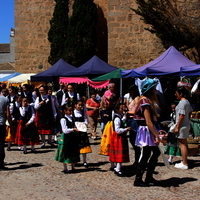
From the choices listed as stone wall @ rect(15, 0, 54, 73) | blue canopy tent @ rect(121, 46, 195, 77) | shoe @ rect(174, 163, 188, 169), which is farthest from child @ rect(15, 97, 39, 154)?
stone wall @ rect(15, 0, 54, 73)

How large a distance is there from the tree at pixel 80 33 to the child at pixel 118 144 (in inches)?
636

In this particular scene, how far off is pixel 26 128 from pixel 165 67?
16.4 ft

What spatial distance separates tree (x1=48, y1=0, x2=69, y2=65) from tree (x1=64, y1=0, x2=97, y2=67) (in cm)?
57

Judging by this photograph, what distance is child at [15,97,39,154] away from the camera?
376 inches

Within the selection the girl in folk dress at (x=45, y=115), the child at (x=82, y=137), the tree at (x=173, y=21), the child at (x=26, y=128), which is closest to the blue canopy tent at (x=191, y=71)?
the child at (x=82, y=137)

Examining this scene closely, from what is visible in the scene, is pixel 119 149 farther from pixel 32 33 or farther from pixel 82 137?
pixel 32 33

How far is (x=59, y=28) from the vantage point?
2381 cm

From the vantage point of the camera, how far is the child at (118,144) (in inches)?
273

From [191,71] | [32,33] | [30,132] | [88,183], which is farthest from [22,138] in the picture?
[32,33]

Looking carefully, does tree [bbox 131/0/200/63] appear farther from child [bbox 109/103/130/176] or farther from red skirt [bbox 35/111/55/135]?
child [bbox 109/103/130/176]

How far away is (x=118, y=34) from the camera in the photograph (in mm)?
22375

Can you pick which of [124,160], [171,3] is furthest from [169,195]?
[171,3]

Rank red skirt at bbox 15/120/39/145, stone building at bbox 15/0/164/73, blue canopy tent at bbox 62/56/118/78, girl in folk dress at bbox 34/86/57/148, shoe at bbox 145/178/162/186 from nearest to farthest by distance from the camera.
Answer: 1. shoe at bbox 145/178/162/186
2. red skirt at bbox 15/120/39/145
3. girl in folk dress at bbox 34/86/57/148
4. blue canopy tent at bbox 62/56/118/78
5. stone building at bbox 15/0/164/73

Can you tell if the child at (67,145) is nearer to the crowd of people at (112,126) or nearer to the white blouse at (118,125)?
the crowd of people at (112,126)
